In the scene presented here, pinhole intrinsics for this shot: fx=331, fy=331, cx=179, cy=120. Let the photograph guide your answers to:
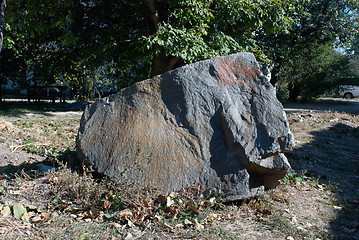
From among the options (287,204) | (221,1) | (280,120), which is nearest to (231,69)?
(280,120)

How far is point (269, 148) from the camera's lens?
357 centimetres

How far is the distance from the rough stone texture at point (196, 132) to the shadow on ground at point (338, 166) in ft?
2.83

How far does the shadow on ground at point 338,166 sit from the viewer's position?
359 centimetres

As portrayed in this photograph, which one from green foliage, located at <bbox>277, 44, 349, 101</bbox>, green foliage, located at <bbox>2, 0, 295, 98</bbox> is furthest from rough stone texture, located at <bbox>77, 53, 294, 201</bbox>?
green foliage, located at <bbox>277, 44, 349, 101</bbox>

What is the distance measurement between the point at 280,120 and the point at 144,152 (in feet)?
5.09

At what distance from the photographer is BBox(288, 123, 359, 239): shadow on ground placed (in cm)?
359

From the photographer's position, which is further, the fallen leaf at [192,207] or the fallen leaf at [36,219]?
the fallen leaf at [192,207]

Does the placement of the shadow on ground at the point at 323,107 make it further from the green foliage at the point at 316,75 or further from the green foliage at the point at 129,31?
the green foliage at the point at 129,31

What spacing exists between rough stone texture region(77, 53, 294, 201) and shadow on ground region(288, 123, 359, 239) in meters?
0.86

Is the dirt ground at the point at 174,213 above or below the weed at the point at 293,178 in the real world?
below

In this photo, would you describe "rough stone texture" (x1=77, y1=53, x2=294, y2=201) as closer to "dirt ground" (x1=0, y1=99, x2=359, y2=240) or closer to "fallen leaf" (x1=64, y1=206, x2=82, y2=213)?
"dirt ground" (x1=0, y1=99, x2=359, y2=240)

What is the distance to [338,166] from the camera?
5863 mm

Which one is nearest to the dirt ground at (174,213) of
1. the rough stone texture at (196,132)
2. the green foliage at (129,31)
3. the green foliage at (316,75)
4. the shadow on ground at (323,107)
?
the rough stone texture at (196,132)

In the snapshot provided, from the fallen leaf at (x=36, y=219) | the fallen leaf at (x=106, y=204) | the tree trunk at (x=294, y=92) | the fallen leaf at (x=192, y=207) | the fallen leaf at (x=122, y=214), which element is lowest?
the fallen leaf at (x=36, y=219)
